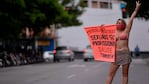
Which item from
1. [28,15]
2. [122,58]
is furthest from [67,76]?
[28,15]

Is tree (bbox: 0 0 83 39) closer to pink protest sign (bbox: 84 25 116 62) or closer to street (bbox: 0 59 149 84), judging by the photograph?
street (bbox: 0 59 149 84)

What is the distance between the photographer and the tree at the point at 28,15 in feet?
146

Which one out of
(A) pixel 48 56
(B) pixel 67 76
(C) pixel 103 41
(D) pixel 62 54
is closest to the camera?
(C) pixel 103 41

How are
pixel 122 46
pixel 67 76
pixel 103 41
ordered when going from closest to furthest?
1. pixel 122 46
2. pixel 103 41
3. pixel 67 76

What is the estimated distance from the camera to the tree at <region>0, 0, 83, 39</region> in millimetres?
44606

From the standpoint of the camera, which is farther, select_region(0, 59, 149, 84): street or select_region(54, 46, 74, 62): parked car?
select_region(54, 46, 74, 62): parked car

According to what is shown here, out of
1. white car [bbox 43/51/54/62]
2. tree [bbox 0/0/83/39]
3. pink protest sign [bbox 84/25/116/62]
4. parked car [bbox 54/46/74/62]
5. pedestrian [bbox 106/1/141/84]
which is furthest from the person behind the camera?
white car [bbox 43/51/54/62]

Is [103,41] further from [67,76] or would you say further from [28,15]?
[28,15]

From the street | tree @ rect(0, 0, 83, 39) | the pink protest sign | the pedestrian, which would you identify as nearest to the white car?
tree @ rect(0, 0, 83, 39)

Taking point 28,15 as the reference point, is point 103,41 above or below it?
below

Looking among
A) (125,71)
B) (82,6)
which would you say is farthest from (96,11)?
(125,71)

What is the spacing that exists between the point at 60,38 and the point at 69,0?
21599 mm

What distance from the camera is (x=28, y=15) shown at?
159 feet

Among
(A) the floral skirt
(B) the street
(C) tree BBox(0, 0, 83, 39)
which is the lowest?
(B) the street
